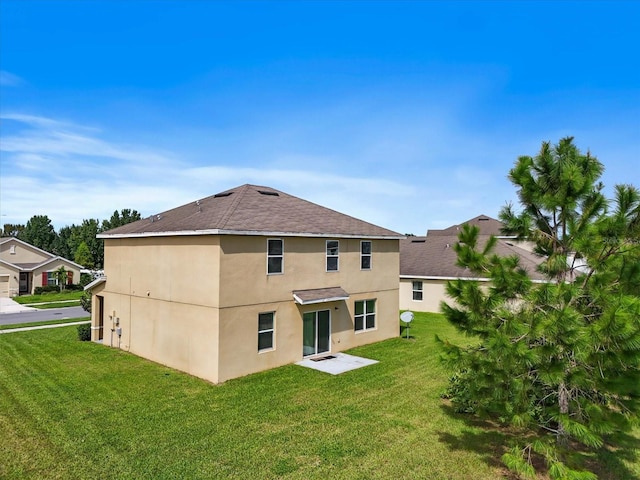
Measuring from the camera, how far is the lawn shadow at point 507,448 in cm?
723

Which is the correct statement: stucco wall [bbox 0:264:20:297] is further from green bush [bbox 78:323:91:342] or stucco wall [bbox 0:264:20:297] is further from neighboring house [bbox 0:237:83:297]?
green bush [bbox 78:323:91:342]

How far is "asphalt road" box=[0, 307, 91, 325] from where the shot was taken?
24.9 metres

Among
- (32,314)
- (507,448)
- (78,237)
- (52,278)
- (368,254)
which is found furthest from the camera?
(78,237)

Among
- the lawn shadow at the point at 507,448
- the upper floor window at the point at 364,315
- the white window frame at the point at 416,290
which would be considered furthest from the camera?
the white window frame at the point at 416,290

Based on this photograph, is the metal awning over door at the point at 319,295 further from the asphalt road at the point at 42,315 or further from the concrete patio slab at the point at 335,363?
the asphalt road at the point at 42,315

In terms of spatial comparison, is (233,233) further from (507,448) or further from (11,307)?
(11,307)

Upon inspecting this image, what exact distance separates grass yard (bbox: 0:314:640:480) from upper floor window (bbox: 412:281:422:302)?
46.7ft

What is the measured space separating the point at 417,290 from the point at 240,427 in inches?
836

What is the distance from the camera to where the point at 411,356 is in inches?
614

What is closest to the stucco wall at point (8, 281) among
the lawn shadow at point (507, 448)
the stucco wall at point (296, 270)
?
the stucco wall at point (296, 270)

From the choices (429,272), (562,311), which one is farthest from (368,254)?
(562,311)

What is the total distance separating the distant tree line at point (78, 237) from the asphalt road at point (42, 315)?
29.5 m

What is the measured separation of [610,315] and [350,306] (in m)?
12.5

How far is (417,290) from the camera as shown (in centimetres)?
2817
